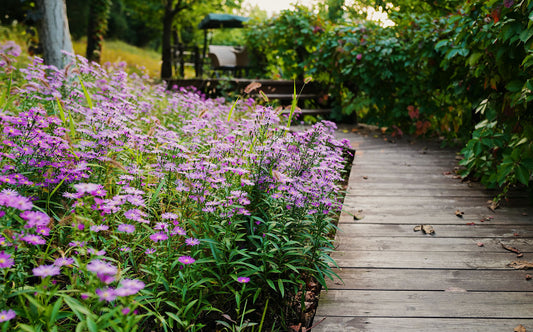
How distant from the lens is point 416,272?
2219 mm

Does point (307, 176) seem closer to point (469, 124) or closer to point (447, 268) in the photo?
point (447, 268)

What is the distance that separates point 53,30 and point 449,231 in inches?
218

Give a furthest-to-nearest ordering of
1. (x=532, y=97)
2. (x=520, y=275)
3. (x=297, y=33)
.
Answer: (x=297, y=33) < (x=532, y=97) < (x=520, y=275)

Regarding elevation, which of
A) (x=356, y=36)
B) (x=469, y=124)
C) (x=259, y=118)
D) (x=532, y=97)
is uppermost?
(x=356, y=36)

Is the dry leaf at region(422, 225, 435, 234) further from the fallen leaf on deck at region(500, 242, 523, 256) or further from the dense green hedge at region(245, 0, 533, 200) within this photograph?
the dense green hedge at region(245, 0, 533, 200)

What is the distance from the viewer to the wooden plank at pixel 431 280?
2.07m

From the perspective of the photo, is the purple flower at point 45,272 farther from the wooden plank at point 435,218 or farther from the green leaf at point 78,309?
the wooden plank at point 435,218

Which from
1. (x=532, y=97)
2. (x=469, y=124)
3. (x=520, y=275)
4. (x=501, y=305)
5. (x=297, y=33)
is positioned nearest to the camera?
(x=501, y=305)

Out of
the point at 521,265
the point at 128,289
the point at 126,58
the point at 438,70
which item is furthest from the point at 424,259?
the point at 126,58

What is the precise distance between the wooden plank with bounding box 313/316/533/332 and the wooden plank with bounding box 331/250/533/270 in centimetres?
49

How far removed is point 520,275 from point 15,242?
8.22 feet

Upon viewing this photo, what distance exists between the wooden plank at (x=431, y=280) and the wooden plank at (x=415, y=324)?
26 cm

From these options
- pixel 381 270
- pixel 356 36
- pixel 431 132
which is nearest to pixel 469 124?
pixel 431 132

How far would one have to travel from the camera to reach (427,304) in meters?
1.92
